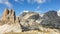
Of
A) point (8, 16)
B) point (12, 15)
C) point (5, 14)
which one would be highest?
point (5, 14)

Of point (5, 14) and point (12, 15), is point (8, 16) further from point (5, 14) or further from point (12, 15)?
point (12, 15)

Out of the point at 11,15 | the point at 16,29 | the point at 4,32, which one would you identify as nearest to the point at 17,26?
the point at 16,29

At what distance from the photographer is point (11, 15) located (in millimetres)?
111500

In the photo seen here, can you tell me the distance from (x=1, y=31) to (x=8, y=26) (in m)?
5.75

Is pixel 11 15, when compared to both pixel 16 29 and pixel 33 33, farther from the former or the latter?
pixel 33 33

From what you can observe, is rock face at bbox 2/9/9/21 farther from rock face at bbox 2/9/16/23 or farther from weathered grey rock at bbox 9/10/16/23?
weathered grey rock at bbox 9/10/16/23

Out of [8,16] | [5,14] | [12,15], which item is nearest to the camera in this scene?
[12,15]

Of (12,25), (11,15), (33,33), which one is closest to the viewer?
(33,33)

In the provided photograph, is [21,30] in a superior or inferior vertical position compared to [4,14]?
inferior

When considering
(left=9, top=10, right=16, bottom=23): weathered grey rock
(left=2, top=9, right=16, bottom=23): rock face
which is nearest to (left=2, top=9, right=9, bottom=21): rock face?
(left=2, top=9, right=16, bottom=23): rock face

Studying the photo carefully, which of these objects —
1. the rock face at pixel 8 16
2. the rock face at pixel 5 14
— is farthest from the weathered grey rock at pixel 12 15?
the rock face at pixel 5 14

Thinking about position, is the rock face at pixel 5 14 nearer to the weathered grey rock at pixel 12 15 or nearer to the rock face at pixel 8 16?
the rock face at pixel 8 16

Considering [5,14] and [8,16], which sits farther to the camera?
[5,14]

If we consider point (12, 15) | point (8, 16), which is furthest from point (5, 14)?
point (12, 15)
